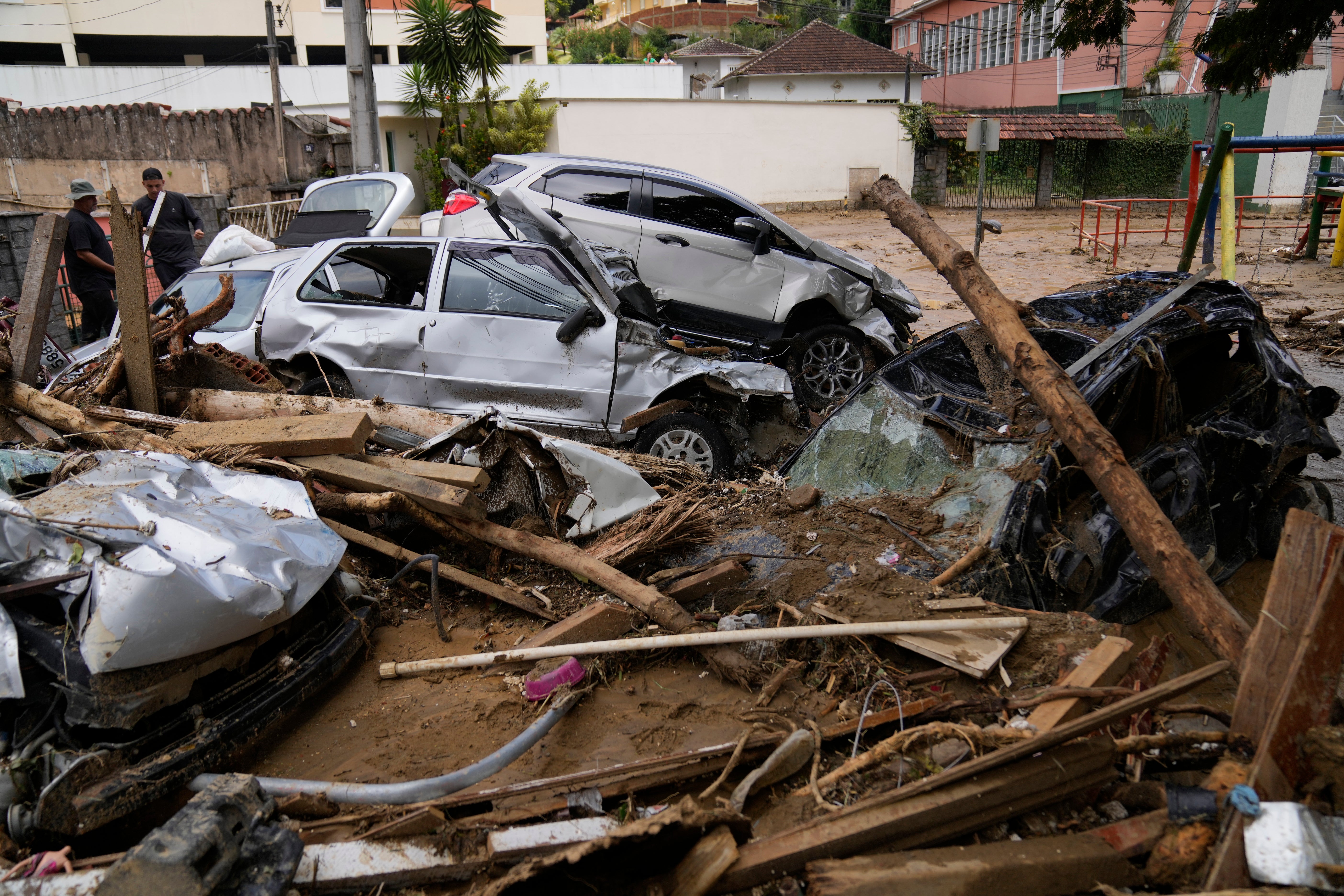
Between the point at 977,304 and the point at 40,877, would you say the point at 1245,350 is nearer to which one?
the point at 977,304

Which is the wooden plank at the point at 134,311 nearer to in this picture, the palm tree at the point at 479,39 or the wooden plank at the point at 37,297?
the wooden plank at the point at 37,297

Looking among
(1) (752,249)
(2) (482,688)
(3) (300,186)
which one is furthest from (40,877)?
(3) (300,186)

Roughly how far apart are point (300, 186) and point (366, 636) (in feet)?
58.8

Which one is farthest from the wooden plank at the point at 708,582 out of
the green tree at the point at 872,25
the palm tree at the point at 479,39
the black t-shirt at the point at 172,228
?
the green tree at the point at 872,25

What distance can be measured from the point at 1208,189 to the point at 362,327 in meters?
7.09

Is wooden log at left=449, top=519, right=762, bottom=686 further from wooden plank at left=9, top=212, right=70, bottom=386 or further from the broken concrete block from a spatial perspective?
wooden plank at left=9, top=212, right=70, bottom=386

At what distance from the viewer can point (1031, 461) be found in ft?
12.4

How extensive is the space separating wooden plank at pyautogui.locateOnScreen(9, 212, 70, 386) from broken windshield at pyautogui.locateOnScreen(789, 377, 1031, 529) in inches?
193

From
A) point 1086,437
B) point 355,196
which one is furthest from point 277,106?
point 1086,437

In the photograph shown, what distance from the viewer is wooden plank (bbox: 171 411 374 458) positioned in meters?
4.70

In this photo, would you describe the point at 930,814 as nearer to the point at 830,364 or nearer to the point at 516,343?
the point at 516,343

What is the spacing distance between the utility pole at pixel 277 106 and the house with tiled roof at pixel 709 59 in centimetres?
2531

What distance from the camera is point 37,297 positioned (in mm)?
5727

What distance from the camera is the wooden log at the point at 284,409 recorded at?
5.53 m
